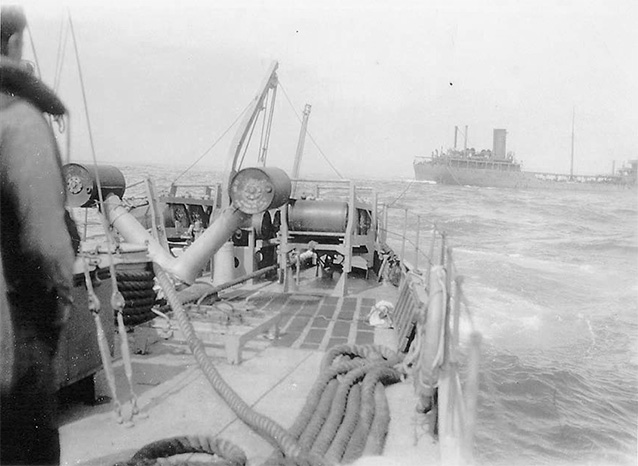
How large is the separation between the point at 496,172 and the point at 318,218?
80251 millimetres

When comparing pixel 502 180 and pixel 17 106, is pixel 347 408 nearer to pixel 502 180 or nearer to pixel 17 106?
pixel 17 106

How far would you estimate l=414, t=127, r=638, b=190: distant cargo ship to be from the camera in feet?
280

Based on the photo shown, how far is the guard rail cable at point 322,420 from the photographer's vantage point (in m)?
3.43

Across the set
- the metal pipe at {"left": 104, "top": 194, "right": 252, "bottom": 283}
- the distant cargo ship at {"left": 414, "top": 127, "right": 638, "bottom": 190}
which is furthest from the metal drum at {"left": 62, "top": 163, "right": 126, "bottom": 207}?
the distant cargo ship at {"left": 414, "top": 127, "right": 638, "bottom": 190}

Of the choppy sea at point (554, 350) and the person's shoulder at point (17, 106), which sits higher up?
the person's shoulder at point (17, 106)

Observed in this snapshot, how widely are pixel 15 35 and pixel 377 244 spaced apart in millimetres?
10320

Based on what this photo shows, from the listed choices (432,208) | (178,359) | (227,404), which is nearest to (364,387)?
(227,404)

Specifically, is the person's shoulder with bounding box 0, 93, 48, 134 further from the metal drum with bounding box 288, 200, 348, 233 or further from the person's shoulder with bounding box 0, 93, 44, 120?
the metal drum with bounding box 288, 200, 348, 233

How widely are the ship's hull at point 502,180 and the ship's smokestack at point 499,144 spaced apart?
10.9ft

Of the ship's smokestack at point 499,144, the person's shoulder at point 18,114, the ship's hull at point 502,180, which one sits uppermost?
the ship's smokestack at point 499,144

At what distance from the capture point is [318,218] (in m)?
9.59

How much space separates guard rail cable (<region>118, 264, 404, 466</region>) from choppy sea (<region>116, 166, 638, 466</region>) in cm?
426

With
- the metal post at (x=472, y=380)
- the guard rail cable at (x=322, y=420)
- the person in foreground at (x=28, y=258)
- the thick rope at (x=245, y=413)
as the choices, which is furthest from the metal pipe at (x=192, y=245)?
the person in foreground at (x=28, y=258)

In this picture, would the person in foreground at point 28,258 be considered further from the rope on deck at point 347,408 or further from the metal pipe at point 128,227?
the metal pipe at point 128,227
